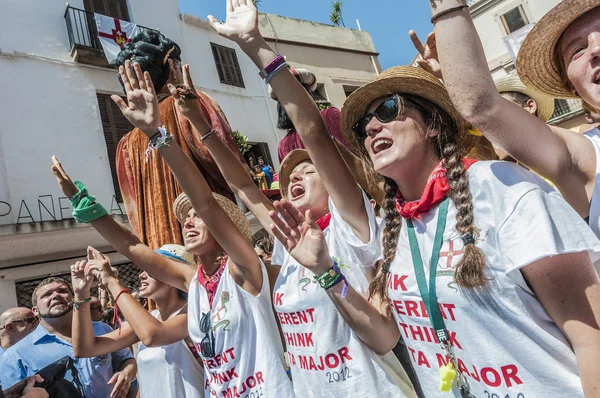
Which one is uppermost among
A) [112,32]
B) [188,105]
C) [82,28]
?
[82,28]

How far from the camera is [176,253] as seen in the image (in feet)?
9.52

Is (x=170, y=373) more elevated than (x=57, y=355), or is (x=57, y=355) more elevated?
(x=57, y=355)

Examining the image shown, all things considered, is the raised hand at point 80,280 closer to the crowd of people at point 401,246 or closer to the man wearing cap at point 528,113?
the crowd of people at point 401,246

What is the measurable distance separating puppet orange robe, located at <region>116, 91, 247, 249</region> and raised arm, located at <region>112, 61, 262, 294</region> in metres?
0.98

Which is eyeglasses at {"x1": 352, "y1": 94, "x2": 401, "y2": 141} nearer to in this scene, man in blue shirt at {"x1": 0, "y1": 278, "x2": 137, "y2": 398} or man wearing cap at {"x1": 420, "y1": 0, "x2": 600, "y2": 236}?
man wearing cap at {"x1": 420, "y1": 0, "x2": 600, "y2": 236}

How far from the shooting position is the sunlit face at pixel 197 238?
8.04ft

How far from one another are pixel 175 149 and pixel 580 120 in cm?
1992

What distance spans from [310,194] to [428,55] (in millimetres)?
874

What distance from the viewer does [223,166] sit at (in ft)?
8.23

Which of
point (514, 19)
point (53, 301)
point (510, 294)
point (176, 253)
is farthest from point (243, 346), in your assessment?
point (514, 19)

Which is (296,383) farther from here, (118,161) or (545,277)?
(118,161)

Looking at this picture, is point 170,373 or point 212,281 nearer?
point 212,281

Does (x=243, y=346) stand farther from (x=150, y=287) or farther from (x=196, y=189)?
(x=150, y=287)

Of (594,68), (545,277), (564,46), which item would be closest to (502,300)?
(545,277)
